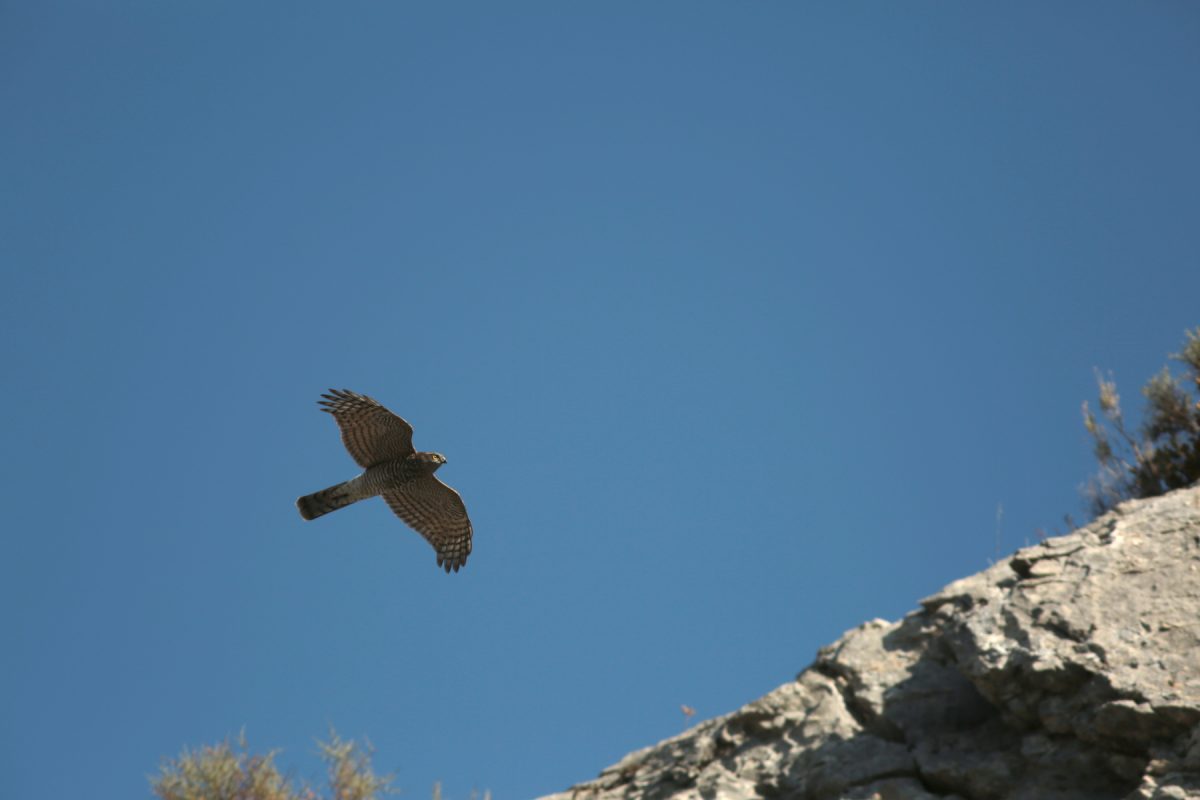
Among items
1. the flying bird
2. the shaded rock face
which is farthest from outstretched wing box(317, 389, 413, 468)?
the shaded rock face

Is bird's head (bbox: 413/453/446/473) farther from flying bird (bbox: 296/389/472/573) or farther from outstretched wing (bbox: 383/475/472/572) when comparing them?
outstretched wing (bbox: 383/475/472/572)

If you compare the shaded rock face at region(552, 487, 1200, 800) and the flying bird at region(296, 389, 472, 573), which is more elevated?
the flying bird at region(296, 389, 472, 573)

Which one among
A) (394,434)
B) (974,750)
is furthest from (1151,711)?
(394,434)

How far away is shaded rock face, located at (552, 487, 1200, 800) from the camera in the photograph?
7.31m

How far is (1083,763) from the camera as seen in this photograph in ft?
24.5

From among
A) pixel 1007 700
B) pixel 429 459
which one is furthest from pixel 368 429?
pixel 1007 700

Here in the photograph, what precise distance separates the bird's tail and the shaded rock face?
488 cm

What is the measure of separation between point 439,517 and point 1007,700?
297 inches

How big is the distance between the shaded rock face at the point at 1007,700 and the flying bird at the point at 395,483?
4432mm

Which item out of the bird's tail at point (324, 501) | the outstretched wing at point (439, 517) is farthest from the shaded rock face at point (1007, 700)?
the bird's tail at point (324, 501)

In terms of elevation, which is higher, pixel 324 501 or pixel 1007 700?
pixel 324 501

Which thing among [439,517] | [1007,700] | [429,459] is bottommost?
[1007,700]

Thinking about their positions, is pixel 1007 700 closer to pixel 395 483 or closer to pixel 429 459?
pixel 429 459

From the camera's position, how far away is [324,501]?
Result: 1320cm
